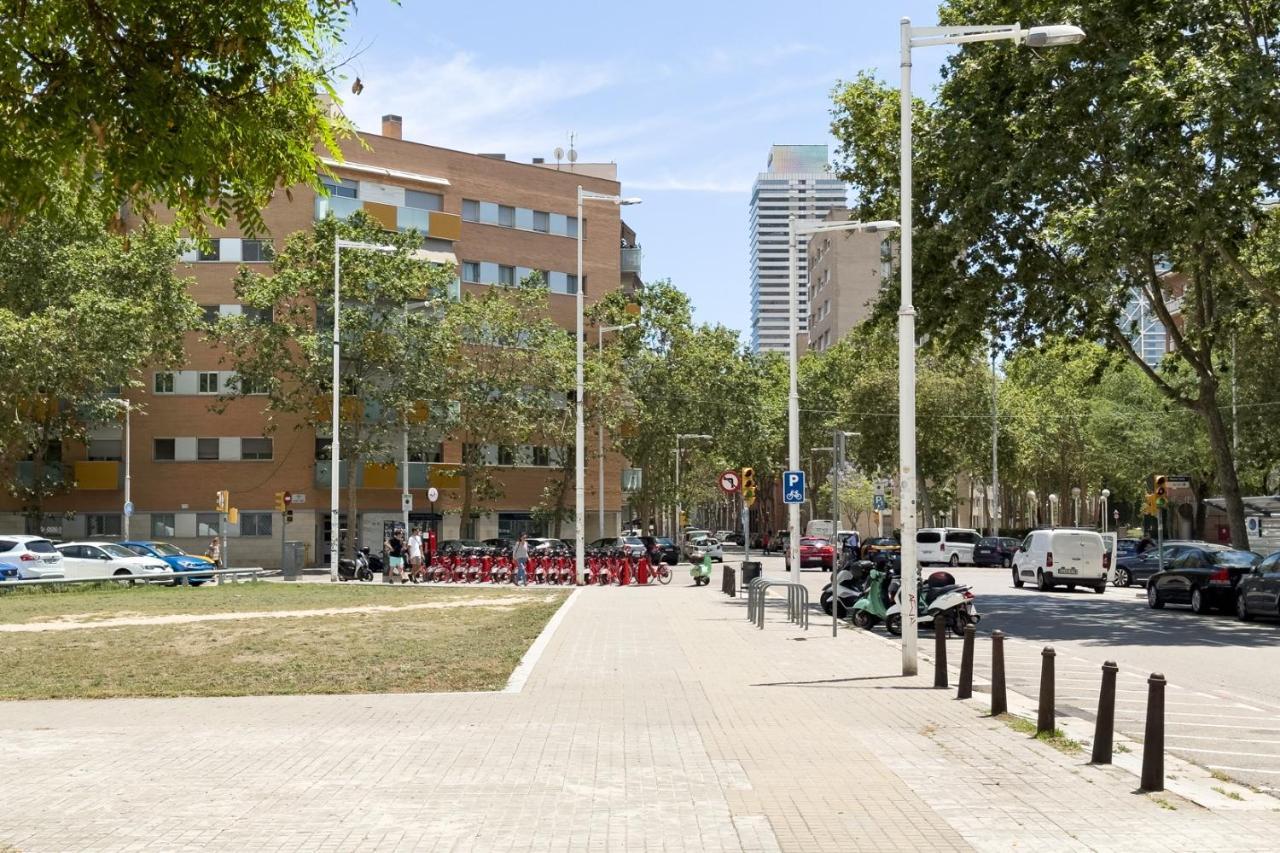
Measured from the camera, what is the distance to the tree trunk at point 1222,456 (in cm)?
3331

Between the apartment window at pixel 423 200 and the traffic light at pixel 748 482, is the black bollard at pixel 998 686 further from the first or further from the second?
the apartment window at pixel 423 200

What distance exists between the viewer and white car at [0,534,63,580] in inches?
1538

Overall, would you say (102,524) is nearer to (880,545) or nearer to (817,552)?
(817,552)

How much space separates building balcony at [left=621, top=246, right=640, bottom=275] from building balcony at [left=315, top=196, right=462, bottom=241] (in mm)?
20688

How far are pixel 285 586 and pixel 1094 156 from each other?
25505 mm

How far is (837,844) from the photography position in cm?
706

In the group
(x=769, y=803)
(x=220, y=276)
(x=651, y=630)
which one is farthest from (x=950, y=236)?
(x=220, y=276)

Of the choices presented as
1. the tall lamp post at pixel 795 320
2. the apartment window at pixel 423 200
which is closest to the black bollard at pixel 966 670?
the tall lamp post at pixel 795 320

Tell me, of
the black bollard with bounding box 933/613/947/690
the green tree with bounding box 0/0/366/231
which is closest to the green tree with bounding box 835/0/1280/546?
the black bollard with bounding box 933/613/947/690

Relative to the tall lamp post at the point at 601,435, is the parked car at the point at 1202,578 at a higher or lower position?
lower

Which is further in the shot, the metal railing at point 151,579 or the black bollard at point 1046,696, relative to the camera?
the metal railing at point 151,579

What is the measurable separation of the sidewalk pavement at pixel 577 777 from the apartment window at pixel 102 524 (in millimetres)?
50111

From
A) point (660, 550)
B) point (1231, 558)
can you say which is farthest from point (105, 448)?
point (1231, 558)

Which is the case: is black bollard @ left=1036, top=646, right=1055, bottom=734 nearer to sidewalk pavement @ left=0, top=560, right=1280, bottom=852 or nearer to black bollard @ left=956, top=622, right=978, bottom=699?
sidewalk pavement @ left=0, top=560, right=1280, bottom=852
